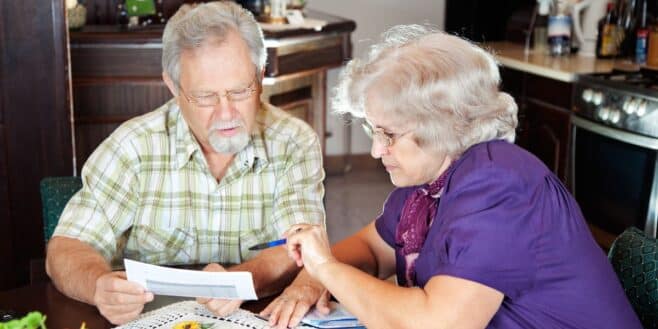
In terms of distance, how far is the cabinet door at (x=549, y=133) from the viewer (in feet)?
12.7

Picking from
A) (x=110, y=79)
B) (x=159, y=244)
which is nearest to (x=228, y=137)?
(x=159, y=244)

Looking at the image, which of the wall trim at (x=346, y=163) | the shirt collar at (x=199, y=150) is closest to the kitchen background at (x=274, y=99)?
Answer: the wall trim at (x=346, y=163)

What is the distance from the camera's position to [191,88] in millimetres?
2023

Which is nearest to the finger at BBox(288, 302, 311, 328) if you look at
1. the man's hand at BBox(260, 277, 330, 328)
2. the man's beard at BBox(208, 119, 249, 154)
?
the man's hand at BBox(260, 277, 330, 328)

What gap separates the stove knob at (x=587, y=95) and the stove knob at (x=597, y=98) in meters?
0.02

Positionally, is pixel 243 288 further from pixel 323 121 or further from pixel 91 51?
pixel 323 121

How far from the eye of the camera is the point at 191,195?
2129mm

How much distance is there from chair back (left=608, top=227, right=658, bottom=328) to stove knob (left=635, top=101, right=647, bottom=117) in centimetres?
170

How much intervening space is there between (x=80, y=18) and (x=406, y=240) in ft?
8.43

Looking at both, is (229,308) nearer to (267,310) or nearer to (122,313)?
(267,310)

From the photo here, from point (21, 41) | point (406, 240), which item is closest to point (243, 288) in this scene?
point (406, 240)

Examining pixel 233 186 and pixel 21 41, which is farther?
pixel 21 41

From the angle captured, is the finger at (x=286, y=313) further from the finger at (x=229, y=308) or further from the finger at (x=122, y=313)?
the finger at (x=122, y=313)

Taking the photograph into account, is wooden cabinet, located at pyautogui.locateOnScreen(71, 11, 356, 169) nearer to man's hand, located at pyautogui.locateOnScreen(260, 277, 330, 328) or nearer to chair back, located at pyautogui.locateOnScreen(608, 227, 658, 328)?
man's hand, located at pyautogui.locateOnScreen(260, 277, 330, 328)
